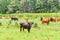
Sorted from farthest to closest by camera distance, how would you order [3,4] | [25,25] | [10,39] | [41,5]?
[3,4]
[41,5]
[25,25]
[10,39]

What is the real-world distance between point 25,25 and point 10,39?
2.70m

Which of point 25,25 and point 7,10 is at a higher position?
point 25,25

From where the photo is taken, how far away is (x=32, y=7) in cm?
6266

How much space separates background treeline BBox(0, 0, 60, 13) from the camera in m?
59.1

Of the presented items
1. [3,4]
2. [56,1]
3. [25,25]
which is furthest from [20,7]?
[25,25]

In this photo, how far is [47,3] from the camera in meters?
61.8

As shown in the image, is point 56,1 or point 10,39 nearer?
point 10,39

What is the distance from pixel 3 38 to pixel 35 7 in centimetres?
4993

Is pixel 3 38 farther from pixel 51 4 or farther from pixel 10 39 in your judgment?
pixel 51 4

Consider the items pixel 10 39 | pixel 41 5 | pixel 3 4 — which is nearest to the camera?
pixel 10 39

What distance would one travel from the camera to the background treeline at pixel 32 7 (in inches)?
2325

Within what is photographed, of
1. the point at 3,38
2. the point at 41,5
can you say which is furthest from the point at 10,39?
the point at 41,5

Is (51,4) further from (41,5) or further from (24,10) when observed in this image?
(24,10)

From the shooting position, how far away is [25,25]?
13.9 metres
